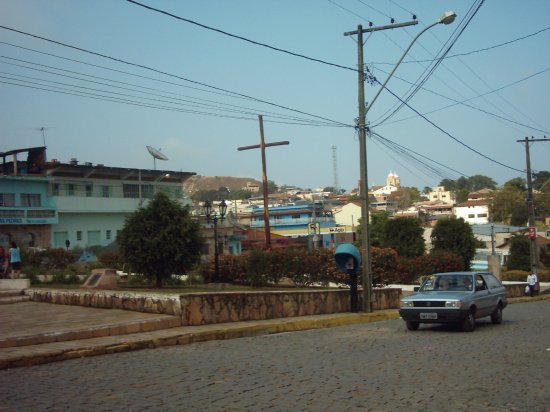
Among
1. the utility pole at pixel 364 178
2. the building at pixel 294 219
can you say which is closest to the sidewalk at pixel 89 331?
the utility pole at pixel 364 178

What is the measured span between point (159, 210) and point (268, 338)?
10.3 metres

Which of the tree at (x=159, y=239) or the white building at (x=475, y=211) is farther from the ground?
the white building at (x=475, y=211)

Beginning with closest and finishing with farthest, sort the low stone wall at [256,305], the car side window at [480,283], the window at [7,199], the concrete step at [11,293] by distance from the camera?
the low stone wall at [256,305] < the concrete step at [11,293] < the car side window at [480,283] < the window at [7,199]

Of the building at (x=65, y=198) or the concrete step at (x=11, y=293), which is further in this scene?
the building at (x=65, y=198)

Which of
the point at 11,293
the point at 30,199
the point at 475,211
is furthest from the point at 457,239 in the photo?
the point at 475,211

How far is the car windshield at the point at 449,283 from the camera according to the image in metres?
16.8

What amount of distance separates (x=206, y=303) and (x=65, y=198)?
43.4m

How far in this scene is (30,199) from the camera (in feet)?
171

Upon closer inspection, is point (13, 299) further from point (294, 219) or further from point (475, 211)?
point (475, 211)

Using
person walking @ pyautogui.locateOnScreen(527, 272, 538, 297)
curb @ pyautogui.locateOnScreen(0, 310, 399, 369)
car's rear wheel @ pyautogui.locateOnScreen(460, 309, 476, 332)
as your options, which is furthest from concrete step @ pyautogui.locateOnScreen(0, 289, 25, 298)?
person walking @ pyautogui.locateOnScreen(527, 272, 538, 297)

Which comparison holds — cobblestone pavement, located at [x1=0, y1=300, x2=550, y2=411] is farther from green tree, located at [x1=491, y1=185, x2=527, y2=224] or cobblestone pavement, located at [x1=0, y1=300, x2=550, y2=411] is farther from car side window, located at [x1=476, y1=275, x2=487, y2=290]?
green tree, located at [x1=491, y1=185, x2=527, y2=224]

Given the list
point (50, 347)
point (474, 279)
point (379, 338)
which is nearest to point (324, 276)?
point (474, 279)

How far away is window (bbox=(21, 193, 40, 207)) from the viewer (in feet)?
169

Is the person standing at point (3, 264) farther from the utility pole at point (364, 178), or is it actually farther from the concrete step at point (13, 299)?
the utility pole at point (364, 178)
